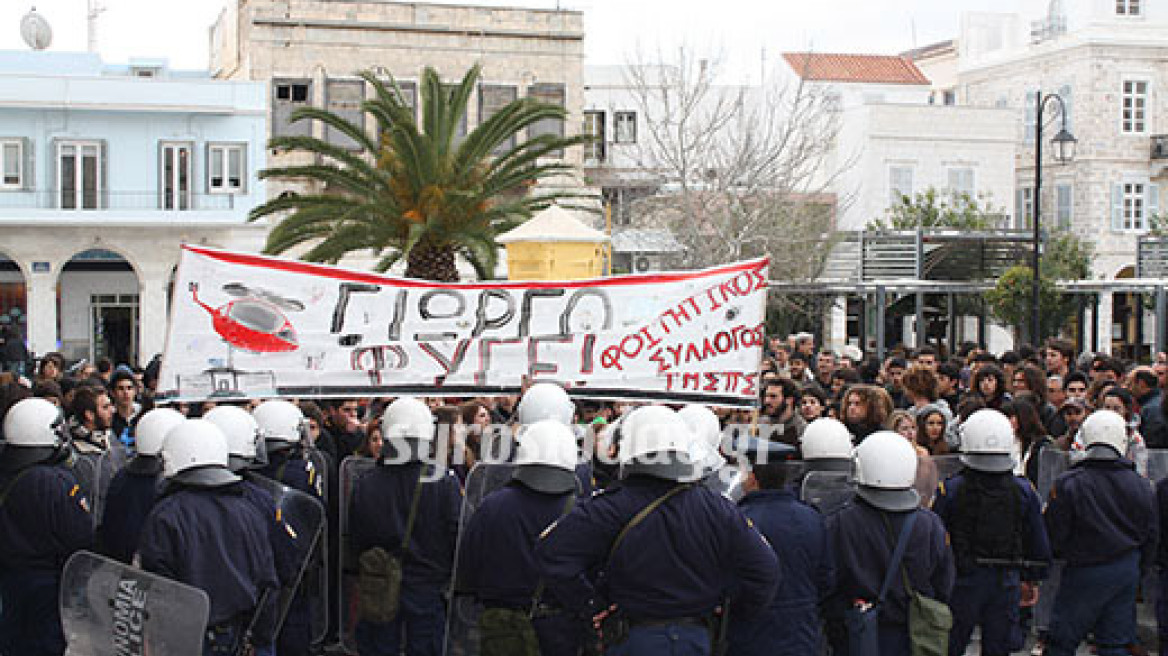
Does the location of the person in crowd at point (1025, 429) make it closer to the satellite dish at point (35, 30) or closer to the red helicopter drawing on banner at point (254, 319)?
the red helicopter drawing on banner at point (254, 319)

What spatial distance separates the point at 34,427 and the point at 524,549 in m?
2.90

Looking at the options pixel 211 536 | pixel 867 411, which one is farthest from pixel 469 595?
pixel 867 411

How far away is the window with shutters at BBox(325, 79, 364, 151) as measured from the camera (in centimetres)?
3872

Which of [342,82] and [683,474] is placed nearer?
[683,474]

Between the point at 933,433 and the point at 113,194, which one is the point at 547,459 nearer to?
the point at 933,433

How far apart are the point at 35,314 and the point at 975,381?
27259 millimetres

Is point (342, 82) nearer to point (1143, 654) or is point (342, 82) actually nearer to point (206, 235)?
point (206, 235)

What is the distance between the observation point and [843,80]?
166 feet

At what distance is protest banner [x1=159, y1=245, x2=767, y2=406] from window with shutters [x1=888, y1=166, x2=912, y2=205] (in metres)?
37.0

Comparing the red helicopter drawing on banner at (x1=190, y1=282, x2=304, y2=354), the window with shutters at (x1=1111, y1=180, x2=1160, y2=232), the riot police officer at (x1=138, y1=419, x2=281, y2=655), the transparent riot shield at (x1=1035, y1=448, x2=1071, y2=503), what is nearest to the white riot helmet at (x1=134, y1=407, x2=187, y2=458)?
the riot police officer at (x1=138, y1=419, x2=281, y2=655)

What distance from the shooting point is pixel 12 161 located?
1372 inches

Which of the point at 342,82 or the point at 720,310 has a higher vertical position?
the point at 342,82

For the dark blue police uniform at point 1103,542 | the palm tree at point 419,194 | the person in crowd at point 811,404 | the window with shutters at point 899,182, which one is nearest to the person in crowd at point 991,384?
the person in crowd at point 811,404

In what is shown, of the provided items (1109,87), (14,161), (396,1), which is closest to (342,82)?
(396,1)
